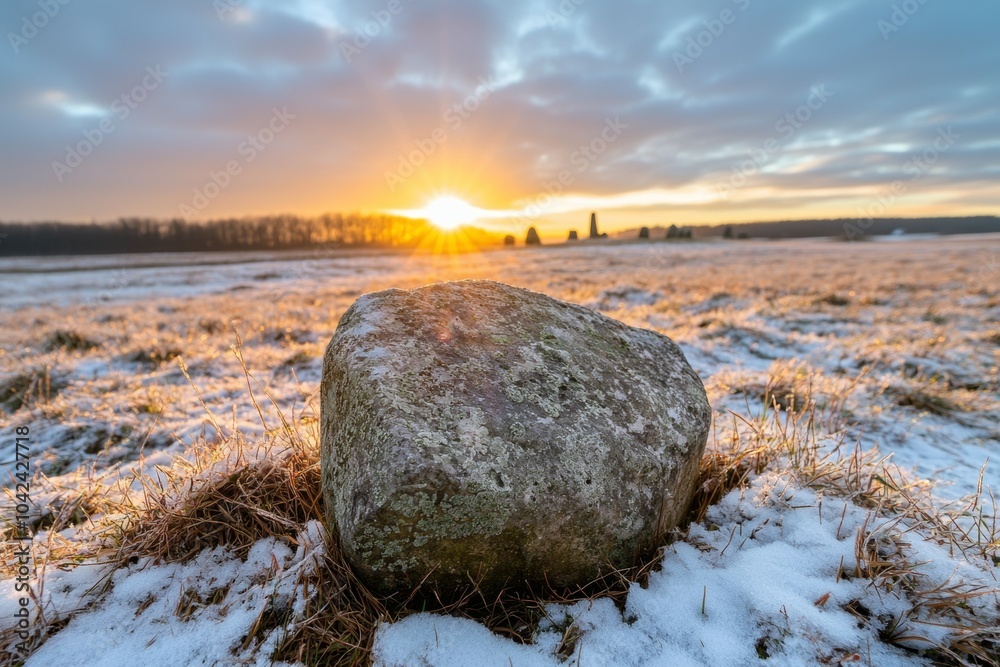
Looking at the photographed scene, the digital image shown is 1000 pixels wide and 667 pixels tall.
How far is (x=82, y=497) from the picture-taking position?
2.67 meters

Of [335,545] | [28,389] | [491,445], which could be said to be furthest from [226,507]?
[28,389]

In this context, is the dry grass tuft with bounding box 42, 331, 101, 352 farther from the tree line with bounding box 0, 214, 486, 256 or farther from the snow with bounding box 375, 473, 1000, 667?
the tree line with bounding box 0, 214, 486, 256

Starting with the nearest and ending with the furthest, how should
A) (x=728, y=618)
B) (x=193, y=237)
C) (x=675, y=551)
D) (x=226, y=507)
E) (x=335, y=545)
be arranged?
1. (x=728, y=618)
2. (x=335, y=545)
3. (x=675, y=551)
4. (x=226, y=507)
5. (x=193, y=237)

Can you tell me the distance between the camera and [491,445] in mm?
1786

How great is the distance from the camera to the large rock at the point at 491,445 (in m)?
1.65

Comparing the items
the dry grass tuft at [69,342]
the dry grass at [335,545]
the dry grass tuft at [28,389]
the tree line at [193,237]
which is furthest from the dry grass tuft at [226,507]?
the tree line at [193,237]

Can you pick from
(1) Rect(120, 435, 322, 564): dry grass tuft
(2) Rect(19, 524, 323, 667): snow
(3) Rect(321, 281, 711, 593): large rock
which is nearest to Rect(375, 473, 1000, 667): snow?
(3) Rect(321, 281, 711, 593): large rock

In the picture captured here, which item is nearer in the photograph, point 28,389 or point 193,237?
point 28,389

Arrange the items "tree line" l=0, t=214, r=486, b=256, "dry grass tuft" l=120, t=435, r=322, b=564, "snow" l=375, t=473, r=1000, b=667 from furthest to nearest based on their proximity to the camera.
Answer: "tree line" l=0, t=214, r=486, b=256 < "dry grass tuft" l=120, t=435, r=322, b=564 < "snow" l=375, t=473, r=1000, b=667

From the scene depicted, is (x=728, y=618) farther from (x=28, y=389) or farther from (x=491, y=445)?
(x=28, y=389)


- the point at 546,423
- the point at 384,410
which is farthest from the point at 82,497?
the point at 546,423

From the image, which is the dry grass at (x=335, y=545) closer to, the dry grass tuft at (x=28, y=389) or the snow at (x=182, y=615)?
the snow at (x=182, y=615)

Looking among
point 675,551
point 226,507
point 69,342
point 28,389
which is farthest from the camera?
point 69,342

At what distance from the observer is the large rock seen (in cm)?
165
